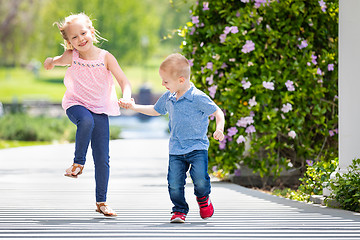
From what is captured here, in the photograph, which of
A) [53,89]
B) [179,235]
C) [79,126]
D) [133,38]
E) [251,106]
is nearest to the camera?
[179,235]

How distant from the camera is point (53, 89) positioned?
63.7m

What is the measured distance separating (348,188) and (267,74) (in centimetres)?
253

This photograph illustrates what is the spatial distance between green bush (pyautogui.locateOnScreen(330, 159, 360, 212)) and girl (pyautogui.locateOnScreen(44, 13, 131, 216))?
215 cm

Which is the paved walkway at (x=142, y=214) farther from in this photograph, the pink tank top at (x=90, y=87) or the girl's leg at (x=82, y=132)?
the pink tank top at (x=90, y=87)

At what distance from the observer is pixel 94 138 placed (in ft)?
20.1

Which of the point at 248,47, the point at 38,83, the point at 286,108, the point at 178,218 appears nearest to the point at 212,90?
the point at 248,47

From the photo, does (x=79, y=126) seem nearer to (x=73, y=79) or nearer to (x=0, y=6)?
(x=73, y=79)

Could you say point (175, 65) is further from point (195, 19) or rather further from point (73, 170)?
point (195, 19)

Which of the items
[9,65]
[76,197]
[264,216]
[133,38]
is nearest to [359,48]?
[264,216]

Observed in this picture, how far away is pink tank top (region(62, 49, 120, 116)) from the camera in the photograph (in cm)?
605

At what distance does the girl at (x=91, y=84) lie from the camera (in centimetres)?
598

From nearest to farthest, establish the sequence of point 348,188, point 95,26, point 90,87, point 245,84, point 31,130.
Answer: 1. point 90,87
2. point 348,188
3. point 245,84
4. point 31,130
5. point 95,26

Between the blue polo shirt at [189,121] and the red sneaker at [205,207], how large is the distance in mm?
442

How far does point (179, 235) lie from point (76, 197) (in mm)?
3288
